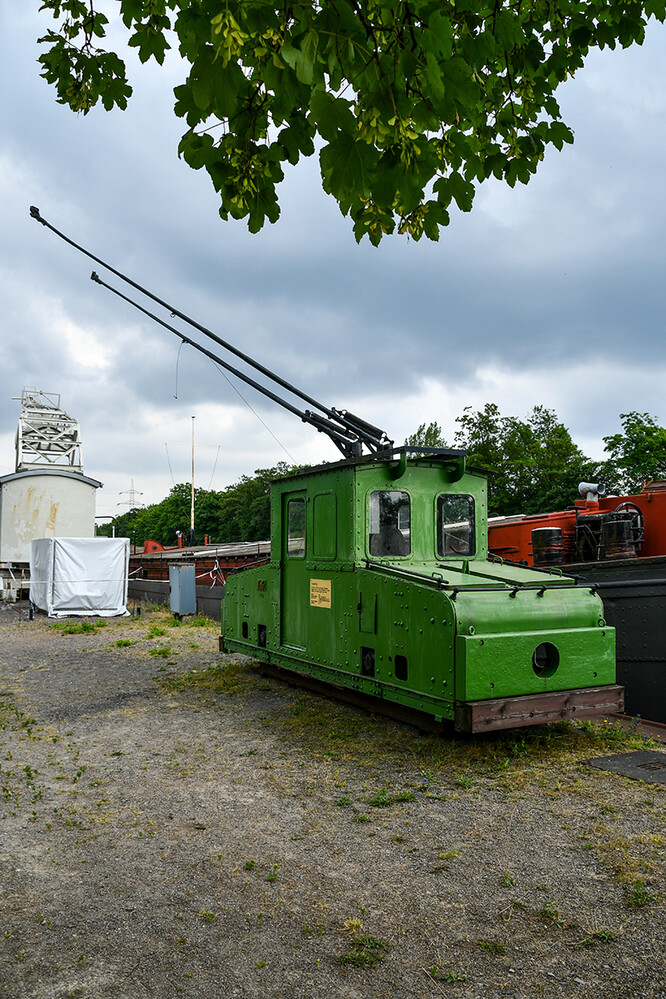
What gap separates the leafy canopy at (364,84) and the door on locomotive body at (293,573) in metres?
5.18

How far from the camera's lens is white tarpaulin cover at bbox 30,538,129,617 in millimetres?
20594

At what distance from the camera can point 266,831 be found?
5.04 m

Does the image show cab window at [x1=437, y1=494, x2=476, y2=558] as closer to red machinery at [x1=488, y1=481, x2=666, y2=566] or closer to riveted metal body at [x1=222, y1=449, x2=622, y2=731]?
riveted metal body at [x1=222, y1=449, x2=622, y2=731]

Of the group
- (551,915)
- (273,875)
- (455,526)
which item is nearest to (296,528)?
(455,526)

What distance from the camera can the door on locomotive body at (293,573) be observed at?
8930 millimetres

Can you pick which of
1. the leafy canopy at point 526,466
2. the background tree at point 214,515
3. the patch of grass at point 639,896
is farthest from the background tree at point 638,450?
the patch of grass at point 639,896

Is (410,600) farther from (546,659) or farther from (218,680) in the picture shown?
(218,680)

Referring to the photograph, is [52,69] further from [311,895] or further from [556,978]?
[556,978]

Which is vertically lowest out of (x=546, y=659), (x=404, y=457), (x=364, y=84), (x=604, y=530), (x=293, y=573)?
(x=546, y=659)

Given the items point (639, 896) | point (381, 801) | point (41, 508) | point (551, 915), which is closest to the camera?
point (551, 915)

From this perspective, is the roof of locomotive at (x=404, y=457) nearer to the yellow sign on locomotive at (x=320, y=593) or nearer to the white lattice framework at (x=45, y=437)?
the yellow sign on locomotive at (x=320, y=593)

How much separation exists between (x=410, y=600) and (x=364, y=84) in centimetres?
478

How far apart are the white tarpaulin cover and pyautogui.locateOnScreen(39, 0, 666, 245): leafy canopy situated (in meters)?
17.5

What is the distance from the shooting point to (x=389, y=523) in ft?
26.0
